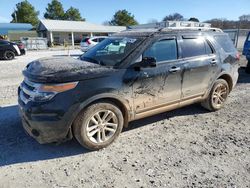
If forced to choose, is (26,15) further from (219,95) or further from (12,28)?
(219,95)

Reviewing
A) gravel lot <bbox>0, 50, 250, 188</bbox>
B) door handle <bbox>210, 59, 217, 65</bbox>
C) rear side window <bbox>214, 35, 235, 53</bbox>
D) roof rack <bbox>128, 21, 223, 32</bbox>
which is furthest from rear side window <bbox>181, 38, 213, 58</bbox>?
gravel lot <bbox>0, 50, 250, 188</bbox>

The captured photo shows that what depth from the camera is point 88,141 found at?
3574 millimetres

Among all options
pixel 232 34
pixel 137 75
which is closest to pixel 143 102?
pixel 137 75

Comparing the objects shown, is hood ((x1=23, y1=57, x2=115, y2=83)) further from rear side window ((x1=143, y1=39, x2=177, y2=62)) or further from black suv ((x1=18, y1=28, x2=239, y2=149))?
rear side window ((x1=143, y1=39, x2=177, y2=62))

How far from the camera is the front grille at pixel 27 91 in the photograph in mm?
3359

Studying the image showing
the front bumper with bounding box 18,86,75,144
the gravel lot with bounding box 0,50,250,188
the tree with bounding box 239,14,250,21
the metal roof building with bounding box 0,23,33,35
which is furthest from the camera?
the metal roof building with bounding box 0,23,33,35

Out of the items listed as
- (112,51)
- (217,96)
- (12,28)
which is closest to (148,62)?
(112,51)

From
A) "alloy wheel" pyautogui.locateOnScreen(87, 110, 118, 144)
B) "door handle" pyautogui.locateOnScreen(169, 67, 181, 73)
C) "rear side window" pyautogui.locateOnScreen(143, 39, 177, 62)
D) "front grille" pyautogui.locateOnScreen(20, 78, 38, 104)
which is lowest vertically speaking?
"alloy wheel" pyautogui.locateOnScreen(87, 110, 118, 144)

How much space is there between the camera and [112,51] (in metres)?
4.46

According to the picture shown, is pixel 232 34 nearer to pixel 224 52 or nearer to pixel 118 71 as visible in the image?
pixel 224 52

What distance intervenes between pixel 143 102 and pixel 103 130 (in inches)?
32.9

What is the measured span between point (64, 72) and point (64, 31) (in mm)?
39376

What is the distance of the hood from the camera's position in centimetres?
328

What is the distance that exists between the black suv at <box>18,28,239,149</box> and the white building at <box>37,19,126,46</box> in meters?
35.9
